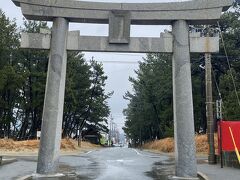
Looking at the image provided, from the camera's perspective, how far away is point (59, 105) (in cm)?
1759

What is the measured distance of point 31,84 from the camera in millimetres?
55344

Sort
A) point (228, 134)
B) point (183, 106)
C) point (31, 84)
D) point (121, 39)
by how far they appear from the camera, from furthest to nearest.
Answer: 1. point (31, 84)
2. point (228, 134)
3. point (121, 39)
4. point (183, 106)

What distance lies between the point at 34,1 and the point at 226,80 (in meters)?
26.6

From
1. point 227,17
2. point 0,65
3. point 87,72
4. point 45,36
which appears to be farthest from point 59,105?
point 87,72

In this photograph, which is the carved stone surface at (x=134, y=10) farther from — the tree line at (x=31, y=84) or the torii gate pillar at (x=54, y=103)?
the tree line at (x=31, y=84)

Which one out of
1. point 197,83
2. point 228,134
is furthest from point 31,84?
point 228,134

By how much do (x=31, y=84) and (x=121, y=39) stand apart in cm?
3940

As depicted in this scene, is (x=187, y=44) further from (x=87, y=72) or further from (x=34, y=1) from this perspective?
(x=87, y=72)

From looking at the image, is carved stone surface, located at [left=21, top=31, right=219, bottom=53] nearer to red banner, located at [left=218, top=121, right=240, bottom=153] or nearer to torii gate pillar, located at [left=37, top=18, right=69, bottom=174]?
torii gate pillar, located at [left=37, top=18, right=69, bottom=174]

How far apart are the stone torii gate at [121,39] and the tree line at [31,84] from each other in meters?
27.1

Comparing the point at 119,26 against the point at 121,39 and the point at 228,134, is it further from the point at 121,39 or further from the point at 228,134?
the point at 228,134

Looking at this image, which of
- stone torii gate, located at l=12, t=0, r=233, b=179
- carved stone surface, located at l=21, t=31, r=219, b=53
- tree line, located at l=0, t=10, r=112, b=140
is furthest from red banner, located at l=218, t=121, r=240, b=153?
tree line, located at l=0, t=10, r=112, b=140

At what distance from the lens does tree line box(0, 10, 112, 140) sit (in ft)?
159

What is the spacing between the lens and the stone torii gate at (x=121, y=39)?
56.7 feet
